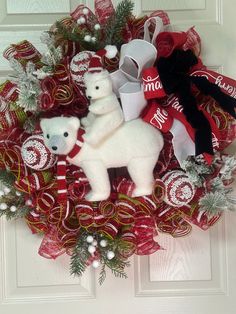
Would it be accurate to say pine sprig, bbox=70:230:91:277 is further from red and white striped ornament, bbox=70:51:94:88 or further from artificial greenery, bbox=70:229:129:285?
red and white striped ornament, bbox=70:51:94:88

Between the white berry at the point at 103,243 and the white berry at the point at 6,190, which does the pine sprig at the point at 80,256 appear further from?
the white berry at the point at 6,190

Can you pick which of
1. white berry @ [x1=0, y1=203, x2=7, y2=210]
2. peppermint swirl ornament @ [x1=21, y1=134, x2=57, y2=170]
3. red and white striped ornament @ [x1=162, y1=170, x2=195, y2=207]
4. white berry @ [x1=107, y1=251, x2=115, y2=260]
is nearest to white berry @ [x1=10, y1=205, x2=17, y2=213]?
white berry @ [x1=0, y1=203, x2=7, y2=210]

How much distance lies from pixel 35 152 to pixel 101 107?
0.59 ft

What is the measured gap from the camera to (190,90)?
101cm

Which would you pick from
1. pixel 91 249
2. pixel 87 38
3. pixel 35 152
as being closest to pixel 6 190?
pixel 35 152

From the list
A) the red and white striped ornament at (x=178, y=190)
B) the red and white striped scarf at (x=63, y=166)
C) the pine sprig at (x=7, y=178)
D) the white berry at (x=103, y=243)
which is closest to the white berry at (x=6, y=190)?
the pine sprig at (x=7, y=178)

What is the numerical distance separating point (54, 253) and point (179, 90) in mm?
490

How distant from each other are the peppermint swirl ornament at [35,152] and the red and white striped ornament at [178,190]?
0.27 meters

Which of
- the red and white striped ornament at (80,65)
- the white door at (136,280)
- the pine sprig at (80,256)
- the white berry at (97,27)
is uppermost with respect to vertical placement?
the white berry at (97,27)

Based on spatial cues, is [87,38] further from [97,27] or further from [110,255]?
[110,255]

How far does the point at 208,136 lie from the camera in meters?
0.98

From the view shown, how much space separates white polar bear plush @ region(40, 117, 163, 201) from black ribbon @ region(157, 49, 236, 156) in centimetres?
9

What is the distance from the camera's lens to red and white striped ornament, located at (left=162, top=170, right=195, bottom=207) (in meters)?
1.04

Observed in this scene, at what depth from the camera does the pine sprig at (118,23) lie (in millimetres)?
1019
